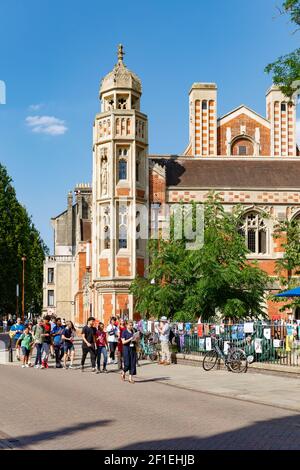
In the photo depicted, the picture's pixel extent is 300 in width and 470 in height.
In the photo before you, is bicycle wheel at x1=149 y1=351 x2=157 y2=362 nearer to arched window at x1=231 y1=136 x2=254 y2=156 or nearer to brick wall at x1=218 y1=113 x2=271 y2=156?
arched window at x1=231 y1=136 x2=254 y2=156

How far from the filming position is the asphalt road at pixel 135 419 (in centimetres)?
1122

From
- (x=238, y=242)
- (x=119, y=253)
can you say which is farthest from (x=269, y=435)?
(x=119, y=253)

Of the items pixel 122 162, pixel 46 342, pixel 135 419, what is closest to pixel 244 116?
pixel 122 162

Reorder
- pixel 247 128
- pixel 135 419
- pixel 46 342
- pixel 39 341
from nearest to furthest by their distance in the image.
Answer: pixel 135 419
pixel 39 341
pixel 46 342
pixel 247 128

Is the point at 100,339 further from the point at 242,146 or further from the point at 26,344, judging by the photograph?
the point at 242,146

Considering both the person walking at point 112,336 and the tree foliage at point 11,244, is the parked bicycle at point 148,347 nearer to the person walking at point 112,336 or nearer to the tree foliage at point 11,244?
the person walking at point 112,336

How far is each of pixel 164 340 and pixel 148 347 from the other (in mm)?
3018

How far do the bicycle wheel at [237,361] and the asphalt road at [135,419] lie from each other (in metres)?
4.10

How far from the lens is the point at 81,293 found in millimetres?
57188

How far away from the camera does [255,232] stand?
146 feet

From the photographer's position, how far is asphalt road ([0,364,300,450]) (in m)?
11.2

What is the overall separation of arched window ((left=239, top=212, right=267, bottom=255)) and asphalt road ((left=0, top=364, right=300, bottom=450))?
2444 cm

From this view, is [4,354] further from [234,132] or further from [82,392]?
[234,132]
